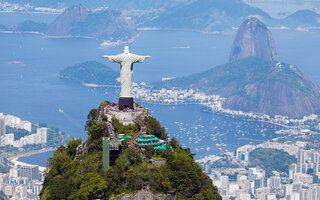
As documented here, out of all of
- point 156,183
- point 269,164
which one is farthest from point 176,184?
point 269,164

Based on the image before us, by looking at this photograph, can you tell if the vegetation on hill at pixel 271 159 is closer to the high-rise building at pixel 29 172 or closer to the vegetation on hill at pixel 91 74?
the high-rise building at pixel 29 172

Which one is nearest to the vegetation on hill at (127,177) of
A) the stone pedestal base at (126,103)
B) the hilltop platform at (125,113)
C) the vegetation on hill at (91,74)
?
the hilltop platform at (125,113)

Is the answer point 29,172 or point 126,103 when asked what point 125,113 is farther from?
point 29,172

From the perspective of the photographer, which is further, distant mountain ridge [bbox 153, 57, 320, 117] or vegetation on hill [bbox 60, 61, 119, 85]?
vegetation on hill [bbox 60, 61, 119, 85]

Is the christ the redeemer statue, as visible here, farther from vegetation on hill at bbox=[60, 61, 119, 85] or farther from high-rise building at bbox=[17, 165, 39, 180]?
vegetation on hill at bbox=[60, 61, 119, 85]

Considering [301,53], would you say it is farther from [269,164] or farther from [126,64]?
[126,64]

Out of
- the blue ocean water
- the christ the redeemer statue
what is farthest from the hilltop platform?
the blue ocean water

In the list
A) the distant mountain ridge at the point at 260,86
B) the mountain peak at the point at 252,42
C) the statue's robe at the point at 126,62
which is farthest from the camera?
the mountain peak at the point at 252,42
